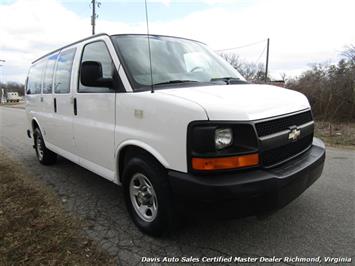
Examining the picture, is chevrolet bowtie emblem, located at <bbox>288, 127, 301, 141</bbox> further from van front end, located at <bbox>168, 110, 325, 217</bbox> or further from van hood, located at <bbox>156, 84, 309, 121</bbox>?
van front end, located at <bbox>168, 110, 325, 217</bbox>

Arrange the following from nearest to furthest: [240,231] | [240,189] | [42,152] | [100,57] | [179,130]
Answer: [240,189] → [179,130] → [240,231] → [100,57] → [42,152]

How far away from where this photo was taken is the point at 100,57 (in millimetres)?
3570

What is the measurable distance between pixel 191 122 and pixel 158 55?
52.8 inches

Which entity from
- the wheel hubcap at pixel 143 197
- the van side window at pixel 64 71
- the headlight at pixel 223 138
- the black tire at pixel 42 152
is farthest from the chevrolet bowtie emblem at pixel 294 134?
the black tire at pixel 42 152

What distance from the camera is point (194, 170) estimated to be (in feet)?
7.97

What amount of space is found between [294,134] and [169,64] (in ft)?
5.06

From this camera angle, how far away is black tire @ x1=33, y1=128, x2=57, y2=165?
5.92 meters

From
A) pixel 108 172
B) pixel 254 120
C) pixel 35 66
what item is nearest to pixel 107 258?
pixel 108 172

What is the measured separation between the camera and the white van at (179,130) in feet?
7.86

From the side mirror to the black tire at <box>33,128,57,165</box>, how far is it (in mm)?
3196

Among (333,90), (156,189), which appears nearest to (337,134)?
(333,90)

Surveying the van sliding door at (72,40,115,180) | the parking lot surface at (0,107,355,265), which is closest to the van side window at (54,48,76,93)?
the van sliding door at (72,40,115,180)

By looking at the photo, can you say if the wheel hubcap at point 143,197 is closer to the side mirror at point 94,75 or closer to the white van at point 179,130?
the white van at point 179,130

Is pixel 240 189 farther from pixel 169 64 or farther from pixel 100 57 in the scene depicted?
pixel 100 57
